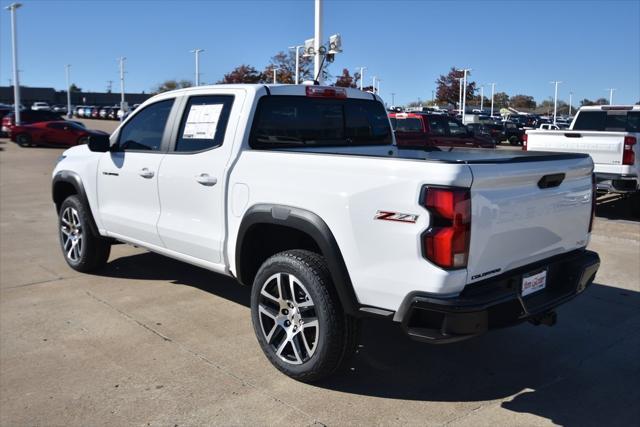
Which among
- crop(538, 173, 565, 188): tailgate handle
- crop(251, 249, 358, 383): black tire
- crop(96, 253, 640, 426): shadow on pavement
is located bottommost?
crop(96, 253, 640, 426): shadow on pavement

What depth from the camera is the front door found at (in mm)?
5016

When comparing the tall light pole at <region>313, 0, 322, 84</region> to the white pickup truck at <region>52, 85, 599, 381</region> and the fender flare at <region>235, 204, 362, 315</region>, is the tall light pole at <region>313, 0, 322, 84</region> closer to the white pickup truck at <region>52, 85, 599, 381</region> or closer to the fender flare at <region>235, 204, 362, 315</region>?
the white pickup truck at <region>52, 85, 599, 381</region>

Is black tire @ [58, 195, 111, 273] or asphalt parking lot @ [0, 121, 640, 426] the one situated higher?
black tire @ [58, 195, 111, 273]

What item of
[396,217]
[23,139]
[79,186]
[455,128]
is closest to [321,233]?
[396,217]

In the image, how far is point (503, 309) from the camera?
3.26m

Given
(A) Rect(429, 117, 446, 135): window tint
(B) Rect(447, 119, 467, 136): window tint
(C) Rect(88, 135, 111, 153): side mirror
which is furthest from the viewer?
(B) Rect(447, 119, 467, 136): window tint

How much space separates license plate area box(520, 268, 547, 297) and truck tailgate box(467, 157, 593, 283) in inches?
3.2

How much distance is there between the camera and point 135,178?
17.0 feet

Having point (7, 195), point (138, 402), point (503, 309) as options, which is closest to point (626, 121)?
point (503, 309)

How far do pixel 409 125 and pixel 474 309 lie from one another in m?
13.4

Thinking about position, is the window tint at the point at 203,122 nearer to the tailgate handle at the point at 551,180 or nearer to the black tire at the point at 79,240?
the black tire at the point at 79,240

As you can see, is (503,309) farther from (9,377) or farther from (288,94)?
(9,377)

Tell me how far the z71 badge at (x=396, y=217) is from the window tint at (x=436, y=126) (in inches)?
517

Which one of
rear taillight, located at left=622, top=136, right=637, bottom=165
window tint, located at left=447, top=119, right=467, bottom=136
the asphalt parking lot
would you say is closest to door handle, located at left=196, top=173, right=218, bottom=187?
the asphalt parking lot
